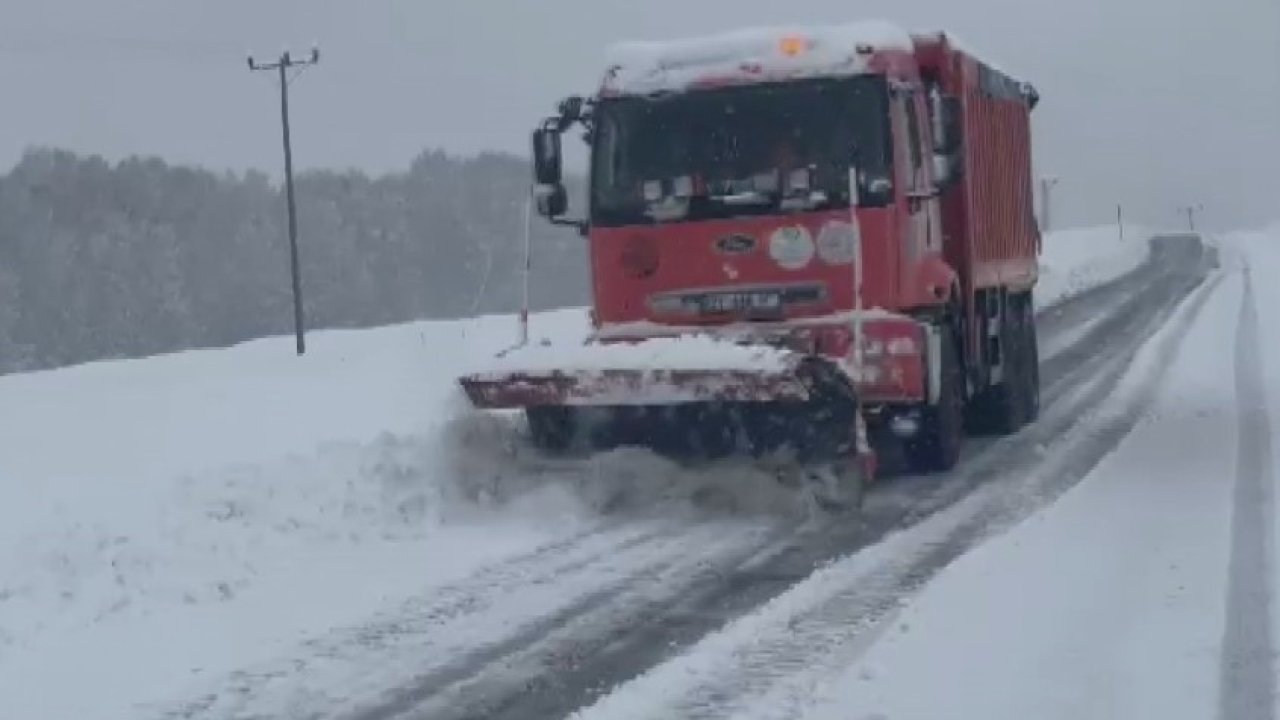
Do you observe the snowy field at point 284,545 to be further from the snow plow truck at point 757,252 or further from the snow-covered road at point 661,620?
the snow plow truck at point 757,252

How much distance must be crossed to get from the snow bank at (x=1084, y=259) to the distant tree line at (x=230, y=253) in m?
22.3

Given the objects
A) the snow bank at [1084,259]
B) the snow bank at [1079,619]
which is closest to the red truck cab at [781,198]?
the snow bank at [1079,619]

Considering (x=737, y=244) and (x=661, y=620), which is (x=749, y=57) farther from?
(x=661, y=620)

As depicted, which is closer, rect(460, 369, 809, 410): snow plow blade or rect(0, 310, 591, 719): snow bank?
rect(0, 310, 591, 719): snow bank

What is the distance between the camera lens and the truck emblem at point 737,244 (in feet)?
39.5

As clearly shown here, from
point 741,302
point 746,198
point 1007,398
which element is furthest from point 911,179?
point 1007,398

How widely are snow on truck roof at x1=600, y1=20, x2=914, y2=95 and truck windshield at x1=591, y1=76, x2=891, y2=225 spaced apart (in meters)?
0.09

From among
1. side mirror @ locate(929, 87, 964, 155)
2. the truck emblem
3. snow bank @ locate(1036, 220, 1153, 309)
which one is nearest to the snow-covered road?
the truck emblem

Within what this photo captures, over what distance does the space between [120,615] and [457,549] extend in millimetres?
2103

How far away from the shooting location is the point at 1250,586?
833 centimetres

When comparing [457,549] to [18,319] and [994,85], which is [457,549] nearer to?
[994,85]

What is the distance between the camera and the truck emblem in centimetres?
1205

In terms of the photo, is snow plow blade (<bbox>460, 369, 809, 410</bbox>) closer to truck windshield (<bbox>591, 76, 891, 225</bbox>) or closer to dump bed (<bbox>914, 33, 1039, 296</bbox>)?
truck windshield (<bbox>591, 76, 891, 225</bbox>)

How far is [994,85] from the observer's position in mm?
15930
